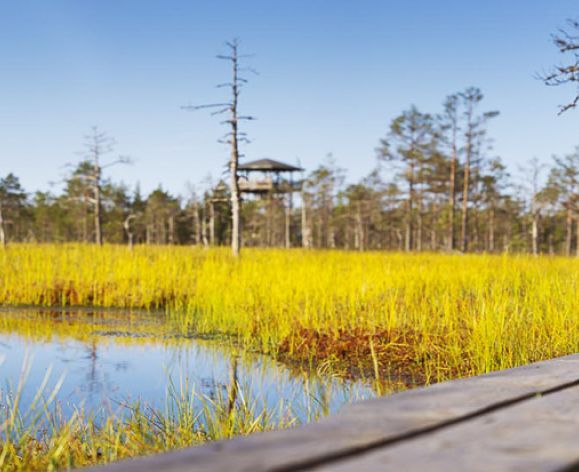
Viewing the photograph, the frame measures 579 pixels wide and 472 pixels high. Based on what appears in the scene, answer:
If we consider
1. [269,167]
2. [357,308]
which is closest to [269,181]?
[269,167]

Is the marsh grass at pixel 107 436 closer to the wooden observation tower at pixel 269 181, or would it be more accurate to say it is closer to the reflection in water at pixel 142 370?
the reflection in water at pixel 142 370

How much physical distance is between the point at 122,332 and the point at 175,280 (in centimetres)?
329

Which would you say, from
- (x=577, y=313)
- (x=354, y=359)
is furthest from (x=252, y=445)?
(x=577, y=313)

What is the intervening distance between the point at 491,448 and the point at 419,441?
0.16 m

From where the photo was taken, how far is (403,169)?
39125 mm

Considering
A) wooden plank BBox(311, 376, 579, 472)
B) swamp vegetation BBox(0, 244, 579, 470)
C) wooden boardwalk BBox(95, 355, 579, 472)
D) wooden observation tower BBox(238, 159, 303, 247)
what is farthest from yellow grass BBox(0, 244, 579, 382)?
wooden observation tower BBox(238, 159, 303, 247)

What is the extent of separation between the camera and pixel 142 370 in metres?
5.18

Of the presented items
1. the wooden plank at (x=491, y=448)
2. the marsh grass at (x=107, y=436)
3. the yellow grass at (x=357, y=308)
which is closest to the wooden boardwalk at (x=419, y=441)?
the wooden plank at (x=491, y=448)

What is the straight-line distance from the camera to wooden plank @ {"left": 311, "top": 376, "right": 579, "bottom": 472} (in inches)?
46.9

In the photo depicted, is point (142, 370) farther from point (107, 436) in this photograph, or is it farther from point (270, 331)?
point (107, 436)

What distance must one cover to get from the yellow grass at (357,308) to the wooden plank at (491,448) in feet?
6.44

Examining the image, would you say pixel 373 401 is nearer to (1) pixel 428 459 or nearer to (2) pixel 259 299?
(1) pixel 428 459

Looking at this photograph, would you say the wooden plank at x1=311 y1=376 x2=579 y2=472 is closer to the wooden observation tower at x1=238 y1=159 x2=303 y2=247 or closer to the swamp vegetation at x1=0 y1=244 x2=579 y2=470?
the swamp vegetation at x1=0 y1=244 x2=579 y2=470

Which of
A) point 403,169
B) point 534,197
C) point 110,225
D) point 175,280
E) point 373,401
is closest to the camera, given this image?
point 373,401
